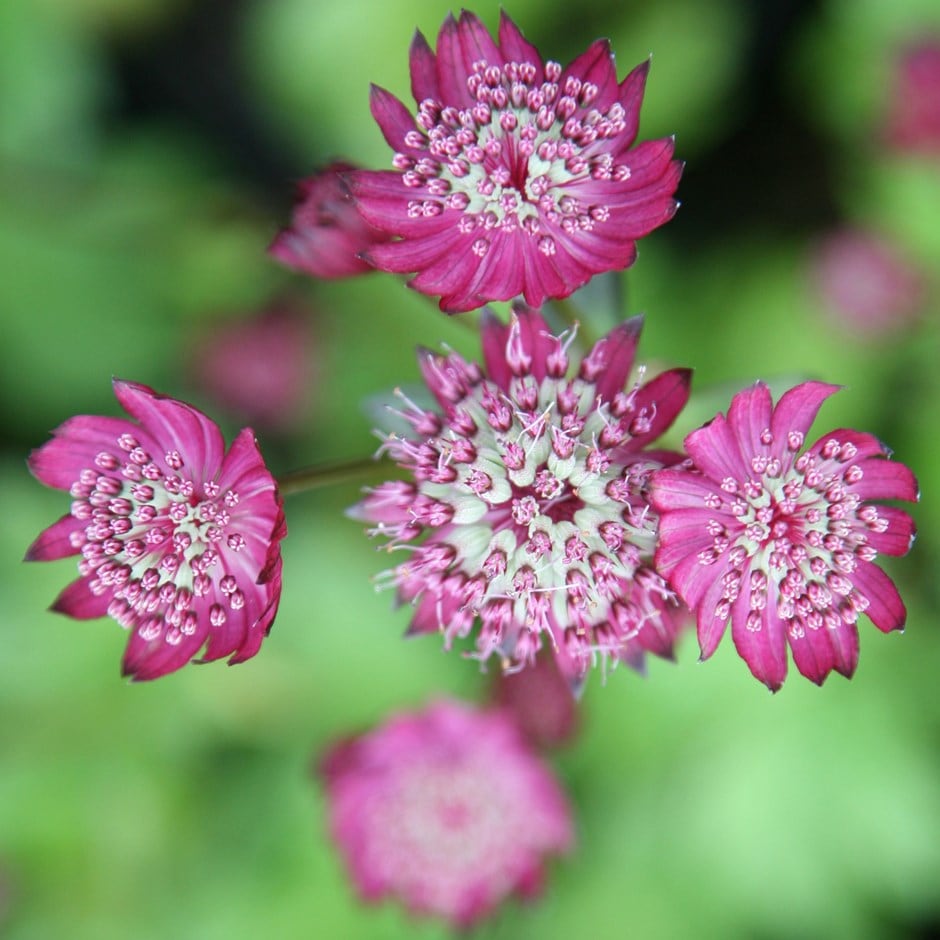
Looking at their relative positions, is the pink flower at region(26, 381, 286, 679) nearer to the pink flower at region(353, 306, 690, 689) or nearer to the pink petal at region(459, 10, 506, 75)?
the pink flower at region(353, 306, 690, 689)

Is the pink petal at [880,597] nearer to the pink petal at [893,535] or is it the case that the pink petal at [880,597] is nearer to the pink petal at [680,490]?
the pink petal at [893,535]

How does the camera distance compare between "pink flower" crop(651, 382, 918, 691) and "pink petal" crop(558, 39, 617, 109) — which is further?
"pink petal" crop(558, 39, 617, 109)

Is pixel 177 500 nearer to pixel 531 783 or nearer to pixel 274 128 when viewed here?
pixel 531 783

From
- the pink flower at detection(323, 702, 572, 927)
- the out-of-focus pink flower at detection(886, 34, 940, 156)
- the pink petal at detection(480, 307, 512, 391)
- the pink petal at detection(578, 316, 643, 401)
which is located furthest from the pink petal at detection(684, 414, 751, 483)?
Answer: the out-of-focus pink flower at detection(886, 34, 940, 156)

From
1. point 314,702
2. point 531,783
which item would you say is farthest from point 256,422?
point 531,783

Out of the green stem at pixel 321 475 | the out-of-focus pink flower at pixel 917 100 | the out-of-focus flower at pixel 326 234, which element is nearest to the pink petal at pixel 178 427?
the green stem at pixel 321 475

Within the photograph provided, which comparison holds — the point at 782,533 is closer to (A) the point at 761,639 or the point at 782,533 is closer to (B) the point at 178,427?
(A) the point at 761,639
